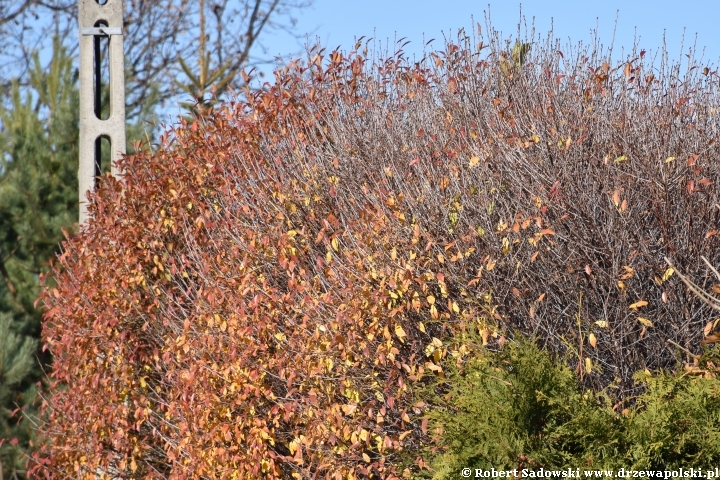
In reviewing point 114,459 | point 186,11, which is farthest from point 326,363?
point 186,11

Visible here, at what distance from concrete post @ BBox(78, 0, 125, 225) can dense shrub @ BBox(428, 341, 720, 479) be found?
14.2 feet

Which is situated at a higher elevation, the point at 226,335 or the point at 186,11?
the point at 186,11

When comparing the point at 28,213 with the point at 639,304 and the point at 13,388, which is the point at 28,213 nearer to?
the point at 13,388

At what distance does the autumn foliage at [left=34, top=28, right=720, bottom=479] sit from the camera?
4512mm

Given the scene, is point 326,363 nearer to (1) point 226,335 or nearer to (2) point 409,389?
(2) point 409,389

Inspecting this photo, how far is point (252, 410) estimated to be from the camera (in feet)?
16.4

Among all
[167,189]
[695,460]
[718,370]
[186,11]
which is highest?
[186,11]

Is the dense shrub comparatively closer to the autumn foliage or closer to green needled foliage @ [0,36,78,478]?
the autumn foliage

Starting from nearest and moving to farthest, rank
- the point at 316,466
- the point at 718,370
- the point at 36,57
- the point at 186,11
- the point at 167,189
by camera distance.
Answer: the point at 718,370 → the point at 316,466 → the point at 167,189 → the point at 36,57 → the point at 186,11

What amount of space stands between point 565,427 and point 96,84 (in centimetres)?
524

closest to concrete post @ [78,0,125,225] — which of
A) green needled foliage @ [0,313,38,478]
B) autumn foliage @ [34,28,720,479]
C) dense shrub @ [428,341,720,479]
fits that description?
autumn foliage @ [34,28,720,479]

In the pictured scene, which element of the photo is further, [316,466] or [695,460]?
[316,466]

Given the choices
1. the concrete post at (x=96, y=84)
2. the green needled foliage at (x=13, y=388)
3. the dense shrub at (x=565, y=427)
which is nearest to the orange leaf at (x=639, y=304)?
the dense shrub at (x=565, y=427)

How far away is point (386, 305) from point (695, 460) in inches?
61.2
